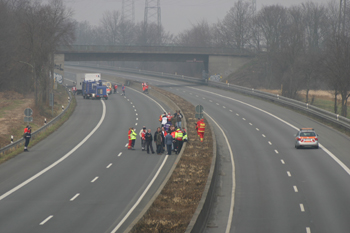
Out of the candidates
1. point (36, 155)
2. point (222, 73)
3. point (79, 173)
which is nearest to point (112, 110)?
point (36, 155)

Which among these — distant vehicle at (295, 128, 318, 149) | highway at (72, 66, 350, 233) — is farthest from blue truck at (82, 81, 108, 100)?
distant vehicle at (295, 128, 318, 149)

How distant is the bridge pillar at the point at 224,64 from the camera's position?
308 ft

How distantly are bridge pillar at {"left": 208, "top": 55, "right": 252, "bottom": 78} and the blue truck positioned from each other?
104 ft

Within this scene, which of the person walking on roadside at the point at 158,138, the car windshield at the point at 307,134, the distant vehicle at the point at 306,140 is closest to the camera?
the person walking on roadside at the point at 158,138

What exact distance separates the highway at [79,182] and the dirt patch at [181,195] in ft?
3.39

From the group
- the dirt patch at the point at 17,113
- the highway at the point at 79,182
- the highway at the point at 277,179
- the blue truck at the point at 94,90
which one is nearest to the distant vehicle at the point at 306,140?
the highway at the point at 277,179

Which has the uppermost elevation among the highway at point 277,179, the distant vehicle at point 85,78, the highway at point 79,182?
the distant vehicle at point 85,78

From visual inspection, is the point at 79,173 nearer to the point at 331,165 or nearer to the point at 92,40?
the point at 331,165

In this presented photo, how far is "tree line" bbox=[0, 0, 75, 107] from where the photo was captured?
57.3m

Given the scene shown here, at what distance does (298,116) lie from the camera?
48.6 metres

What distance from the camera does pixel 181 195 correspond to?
65.3 feet

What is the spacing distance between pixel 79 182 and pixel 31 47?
35644 millimetres

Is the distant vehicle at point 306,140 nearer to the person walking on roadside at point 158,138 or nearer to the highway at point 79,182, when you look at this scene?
the highway at point 79,182

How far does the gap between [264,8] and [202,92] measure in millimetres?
39888
